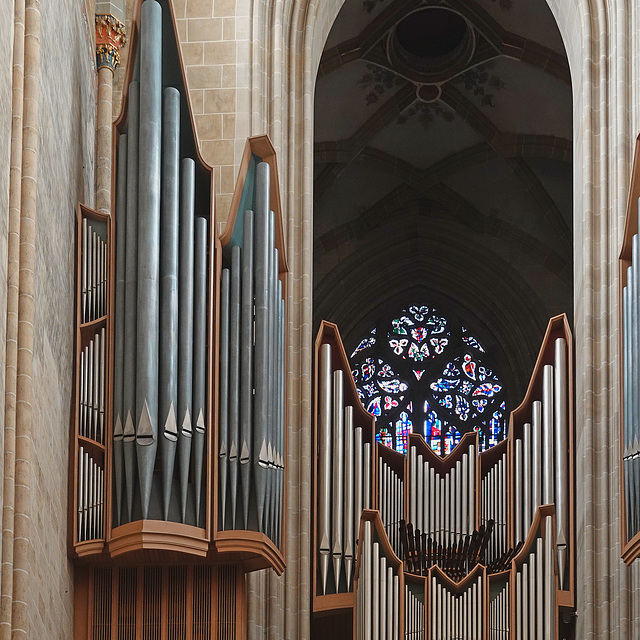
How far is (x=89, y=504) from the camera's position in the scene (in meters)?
10.1

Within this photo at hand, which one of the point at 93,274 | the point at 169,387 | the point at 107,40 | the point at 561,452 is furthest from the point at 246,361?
the point at 107,40

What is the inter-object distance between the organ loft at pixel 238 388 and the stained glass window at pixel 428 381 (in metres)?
7.79

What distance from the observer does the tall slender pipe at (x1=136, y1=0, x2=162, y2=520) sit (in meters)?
9.98

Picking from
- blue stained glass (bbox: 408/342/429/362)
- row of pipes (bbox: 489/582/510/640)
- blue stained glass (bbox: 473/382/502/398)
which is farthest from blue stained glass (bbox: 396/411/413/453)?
row of pipes (bbox: 489/582/510/640)

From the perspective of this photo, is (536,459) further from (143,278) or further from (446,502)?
(143,278)

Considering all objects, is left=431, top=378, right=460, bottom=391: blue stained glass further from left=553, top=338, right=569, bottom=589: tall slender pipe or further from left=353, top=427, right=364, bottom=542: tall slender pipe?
left=353, top=427, right=364, bottom=542: tall slender pipe

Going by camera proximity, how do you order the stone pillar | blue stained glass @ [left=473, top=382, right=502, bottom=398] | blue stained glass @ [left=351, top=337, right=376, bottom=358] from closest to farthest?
the stone pillar, blue stained glass @ [left=473, top=382, right=502, bottom=398], blue stained glass @ [left=351, top=337, right=376, bottom=358]

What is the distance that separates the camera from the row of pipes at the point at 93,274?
10.5m

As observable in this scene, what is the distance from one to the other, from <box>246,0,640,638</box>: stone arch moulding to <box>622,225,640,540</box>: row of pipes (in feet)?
2.86

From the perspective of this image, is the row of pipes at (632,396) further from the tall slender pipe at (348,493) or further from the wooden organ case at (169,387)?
the wooden organ case at (169,387)

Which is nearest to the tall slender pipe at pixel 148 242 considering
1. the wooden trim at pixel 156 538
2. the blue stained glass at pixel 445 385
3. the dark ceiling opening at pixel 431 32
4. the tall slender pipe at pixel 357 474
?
the wooden trim at pixel 156 538

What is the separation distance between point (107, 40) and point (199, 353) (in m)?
3.20

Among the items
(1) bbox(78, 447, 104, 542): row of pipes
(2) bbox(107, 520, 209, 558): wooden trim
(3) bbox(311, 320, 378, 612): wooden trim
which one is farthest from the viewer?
(3) bbox(311, 320, 378, 612): wooden trim

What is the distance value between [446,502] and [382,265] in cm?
891
